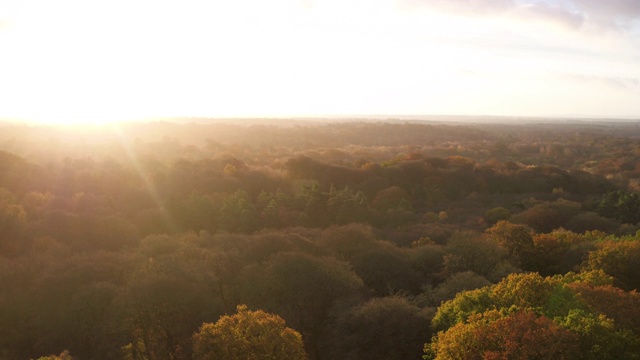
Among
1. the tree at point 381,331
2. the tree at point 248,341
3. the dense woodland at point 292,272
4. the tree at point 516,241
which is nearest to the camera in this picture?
the tree at point 248,341

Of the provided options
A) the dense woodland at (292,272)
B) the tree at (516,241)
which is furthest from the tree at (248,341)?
the tree at (516,241)

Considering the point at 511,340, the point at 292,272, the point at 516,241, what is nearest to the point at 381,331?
the point at 292,272

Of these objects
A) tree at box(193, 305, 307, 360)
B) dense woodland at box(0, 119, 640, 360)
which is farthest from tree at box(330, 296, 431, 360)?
tree at box(193, 305, 307, 360)

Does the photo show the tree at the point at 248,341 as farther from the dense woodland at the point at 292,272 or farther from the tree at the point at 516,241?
the tree at the point at 516,241

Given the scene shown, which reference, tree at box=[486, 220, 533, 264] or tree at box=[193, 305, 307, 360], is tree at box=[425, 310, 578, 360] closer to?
tree at box=[193, 305, 307, 360]

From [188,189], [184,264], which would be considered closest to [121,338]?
[184,264]

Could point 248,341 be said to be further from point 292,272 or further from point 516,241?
point 516,241

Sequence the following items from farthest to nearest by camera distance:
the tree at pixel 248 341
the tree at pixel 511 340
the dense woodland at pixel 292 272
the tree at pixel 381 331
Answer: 1. the tree at pixel 381 331
2. the dense woodland at pixel 292 272
3. the tree at pixel 248 341
4. the tree at pixel 511 340

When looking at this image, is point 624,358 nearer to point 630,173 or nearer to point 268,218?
point 268,218
